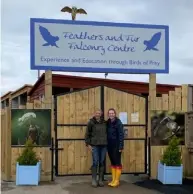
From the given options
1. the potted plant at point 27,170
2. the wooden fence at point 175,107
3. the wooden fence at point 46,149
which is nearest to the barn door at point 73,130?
the wooden fence at point 46,149

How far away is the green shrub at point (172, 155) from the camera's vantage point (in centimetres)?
900

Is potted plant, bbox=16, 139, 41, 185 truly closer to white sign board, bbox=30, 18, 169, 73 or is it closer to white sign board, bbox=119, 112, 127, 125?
white sign board, bbox=30, 18, 169, 73

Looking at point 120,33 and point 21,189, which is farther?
point 120,33

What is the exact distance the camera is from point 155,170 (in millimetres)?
9617

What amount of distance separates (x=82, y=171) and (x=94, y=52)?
2779 mm

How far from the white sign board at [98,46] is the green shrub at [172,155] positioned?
1825mm

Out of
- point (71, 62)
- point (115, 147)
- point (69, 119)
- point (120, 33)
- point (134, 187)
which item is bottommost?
point (134, 187)

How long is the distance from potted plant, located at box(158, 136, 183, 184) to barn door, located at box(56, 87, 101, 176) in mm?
1749

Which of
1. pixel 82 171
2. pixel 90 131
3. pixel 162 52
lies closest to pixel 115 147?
pixel 90 131

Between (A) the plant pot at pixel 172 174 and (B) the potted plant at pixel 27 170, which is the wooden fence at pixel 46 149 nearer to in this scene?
(B) the potted plant at pixel 27 170

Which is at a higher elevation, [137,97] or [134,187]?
[137,97]

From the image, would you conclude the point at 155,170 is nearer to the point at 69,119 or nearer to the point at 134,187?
the point at 134,187

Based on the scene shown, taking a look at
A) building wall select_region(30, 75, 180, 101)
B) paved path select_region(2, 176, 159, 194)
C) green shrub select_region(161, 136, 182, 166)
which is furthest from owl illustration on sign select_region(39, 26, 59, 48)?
building wall select_region(30, 75, 180, 101)

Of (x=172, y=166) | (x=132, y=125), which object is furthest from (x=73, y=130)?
(x=172, y=166)
